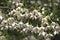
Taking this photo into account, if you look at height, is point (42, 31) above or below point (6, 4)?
below

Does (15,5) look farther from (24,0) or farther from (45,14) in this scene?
(45,14)

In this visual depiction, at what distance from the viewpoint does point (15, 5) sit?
2.90m

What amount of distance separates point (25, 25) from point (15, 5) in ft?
1.08

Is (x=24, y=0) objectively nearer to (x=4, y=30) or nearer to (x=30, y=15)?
(x=30, y=15)

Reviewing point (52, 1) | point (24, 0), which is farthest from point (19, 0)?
point (52, 1)

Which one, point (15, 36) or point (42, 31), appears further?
point (15, 36)

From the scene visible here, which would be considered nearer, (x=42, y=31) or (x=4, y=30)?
(x=42, y=31)

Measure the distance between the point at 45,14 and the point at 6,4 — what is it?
1.95ft

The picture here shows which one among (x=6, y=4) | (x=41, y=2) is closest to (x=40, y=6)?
(x=41, y=2)

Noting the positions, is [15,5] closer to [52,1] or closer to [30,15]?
[30,15]

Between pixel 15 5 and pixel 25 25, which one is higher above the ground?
pixel 15 5

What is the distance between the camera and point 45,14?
2803mm

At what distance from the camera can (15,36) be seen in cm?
296

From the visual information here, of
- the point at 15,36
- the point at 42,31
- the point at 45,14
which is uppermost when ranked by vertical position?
the point at 45,14
